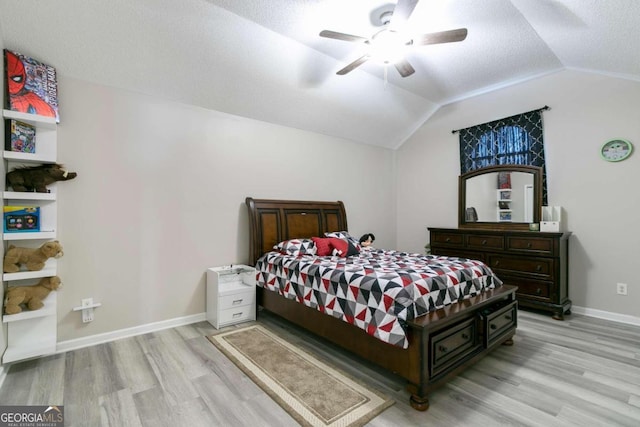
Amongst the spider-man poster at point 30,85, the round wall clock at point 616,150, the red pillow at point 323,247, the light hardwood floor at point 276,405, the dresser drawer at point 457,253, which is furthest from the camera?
the dresser drawer at point 457,253

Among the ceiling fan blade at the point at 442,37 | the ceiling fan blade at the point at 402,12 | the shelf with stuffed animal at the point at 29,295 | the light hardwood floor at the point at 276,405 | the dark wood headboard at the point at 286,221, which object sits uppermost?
the ceiling fan blade at the point at 402,12

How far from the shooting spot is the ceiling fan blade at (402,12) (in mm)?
1876

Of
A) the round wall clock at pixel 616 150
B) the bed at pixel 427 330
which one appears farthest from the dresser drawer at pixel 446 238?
the round wall clock at pixel 616 150

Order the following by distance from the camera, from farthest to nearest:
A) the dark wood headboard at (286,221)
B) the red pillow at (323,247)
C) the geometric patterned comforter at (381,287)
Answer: the dark wood headboard at (286,221)
the red pillow at (323,247)
the geometric patterned comforter at (381,287)

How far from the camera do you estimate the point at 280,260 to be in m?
3.15

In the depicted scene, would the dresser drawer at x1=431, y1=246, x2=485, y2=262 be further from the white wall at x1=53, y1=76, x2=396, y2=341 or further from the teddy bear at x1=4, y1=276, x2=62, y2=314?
the teddy bear at x1=4, y1=276, x2=62, y2=314

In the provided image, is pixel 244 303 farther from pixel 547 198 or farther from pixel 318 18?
pixel 547 198

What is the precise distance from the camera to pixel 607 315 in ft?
11.0

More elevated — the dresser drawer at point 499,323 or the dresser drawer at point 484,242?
the dresser drawer at point 484,242

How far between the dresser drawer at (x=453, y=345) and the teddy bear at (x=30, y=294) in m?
2.92

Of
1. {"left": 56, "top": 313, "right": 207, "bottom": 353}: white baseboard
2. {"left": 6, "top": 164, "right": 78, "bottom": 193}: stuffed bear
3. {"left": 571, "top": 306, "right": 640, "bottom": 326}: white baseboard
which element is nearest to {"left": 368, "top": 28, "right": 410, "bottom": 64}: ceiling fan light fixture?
{"left": 6, "top": 164, "right": 78, "bottom": 193}: stuffed bear

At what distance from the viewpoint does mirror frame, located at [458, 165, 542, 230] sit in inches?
148

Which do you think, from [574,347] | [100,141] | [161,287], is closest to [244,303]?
[161,287]

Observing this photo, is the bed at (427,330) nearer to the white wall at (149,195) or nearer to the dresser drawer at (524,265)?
the white wall at (149,195)
